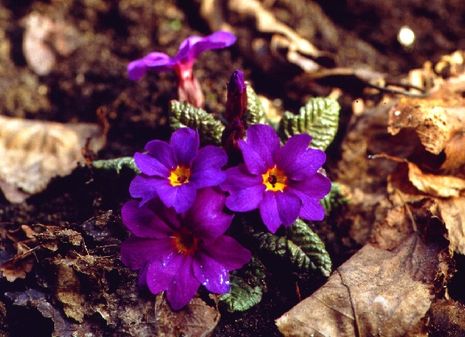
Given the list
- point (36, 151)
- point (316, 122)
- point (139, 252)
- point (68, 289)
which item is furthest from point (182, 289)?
point (36, 151)

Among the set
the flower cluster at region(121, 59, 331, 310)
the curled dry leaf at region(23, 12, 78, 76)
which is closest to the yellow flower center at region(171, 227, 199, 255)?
the flower cluster at region(121, 59, 331, 310)

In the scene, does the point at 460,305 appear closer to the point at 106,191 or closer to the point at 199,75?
the point at 106,191

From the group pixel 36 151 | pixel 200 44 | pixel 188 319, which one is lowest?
pixel 36 151

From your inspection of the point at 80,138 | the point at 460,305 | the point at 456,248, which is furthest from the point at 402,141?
the point at 80,138

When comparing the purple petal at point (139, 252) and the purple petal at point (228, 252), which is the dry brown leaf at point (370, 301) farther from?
the purple petal at point (139, 252)

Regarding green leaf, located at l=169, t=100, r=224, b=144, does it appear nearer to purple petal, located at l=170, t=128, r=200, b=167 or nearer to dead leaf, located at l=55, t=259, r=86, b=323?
purple petal, located at l=170, t=128, r=200, b=167

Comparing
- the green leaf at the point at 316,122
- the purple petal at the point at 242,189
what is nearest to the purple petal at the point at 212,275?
the purple petal at the point at 242,189

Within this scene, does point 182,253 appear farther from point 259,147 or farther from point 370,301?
point 370,301
